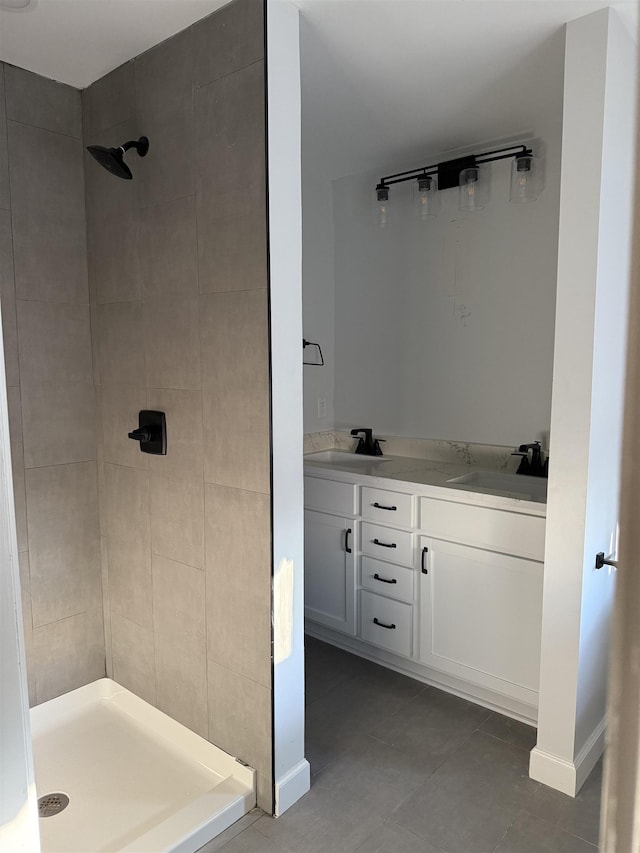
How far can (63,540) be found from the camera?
2.36 metres

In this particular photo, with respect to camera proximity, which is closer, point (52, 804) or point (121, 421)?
point (52, 804)

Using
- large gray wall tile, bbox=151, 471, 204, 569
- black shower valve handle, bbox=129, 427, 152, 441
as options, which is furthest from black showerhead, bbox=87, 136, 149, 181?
large gray wall tile, bbox=151, 471, 204, 569

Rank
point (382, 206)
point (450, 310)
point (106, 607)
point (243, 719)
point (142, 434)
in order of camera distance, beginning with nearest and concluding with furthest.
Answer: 1. point (243, 719)
2. point (142, 434)
3. point (106, 607)
4. point (450, 310)
5. point (382, 206)

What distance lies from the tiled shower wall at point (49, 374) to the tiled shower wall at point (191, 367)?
76 millimetres

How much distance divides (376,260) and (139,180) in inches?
59.0

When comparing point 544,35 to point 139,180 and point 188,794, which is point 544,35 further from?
point 188,794

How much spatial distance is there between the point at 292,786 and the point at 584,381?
156 centimetres

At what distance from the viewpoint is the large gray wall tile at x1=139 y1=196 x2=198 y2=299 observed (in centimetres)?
194

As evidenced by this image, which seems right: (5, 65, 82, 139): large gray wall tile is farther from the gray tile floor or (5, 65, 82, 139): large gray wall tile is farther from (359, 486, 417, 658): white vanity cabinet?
the gray tile floor

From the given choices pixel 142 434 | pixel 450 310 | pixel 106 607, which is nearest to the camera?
pixel 142 434

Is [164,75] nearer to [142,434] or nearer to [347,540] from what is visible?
[142,434]

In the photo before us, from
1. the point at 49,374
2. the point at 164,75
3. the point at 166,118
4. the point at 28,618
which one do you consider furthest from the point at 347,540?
the point at 164,75

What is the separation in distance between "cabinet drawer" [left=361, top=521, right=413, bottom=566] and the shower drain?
4.73 feet

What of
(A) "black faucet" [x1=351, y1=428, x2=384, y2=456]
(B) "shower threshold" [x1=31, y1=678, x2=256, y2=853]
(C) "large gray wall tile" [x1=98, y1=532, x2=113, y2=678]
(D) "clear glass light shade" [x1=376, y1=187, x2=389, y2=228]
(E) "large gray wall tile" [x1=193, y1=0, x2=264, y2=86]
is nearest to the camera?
(E) "large gray wall tile" [x1=193, y1=0, x2=264, y2=86]
